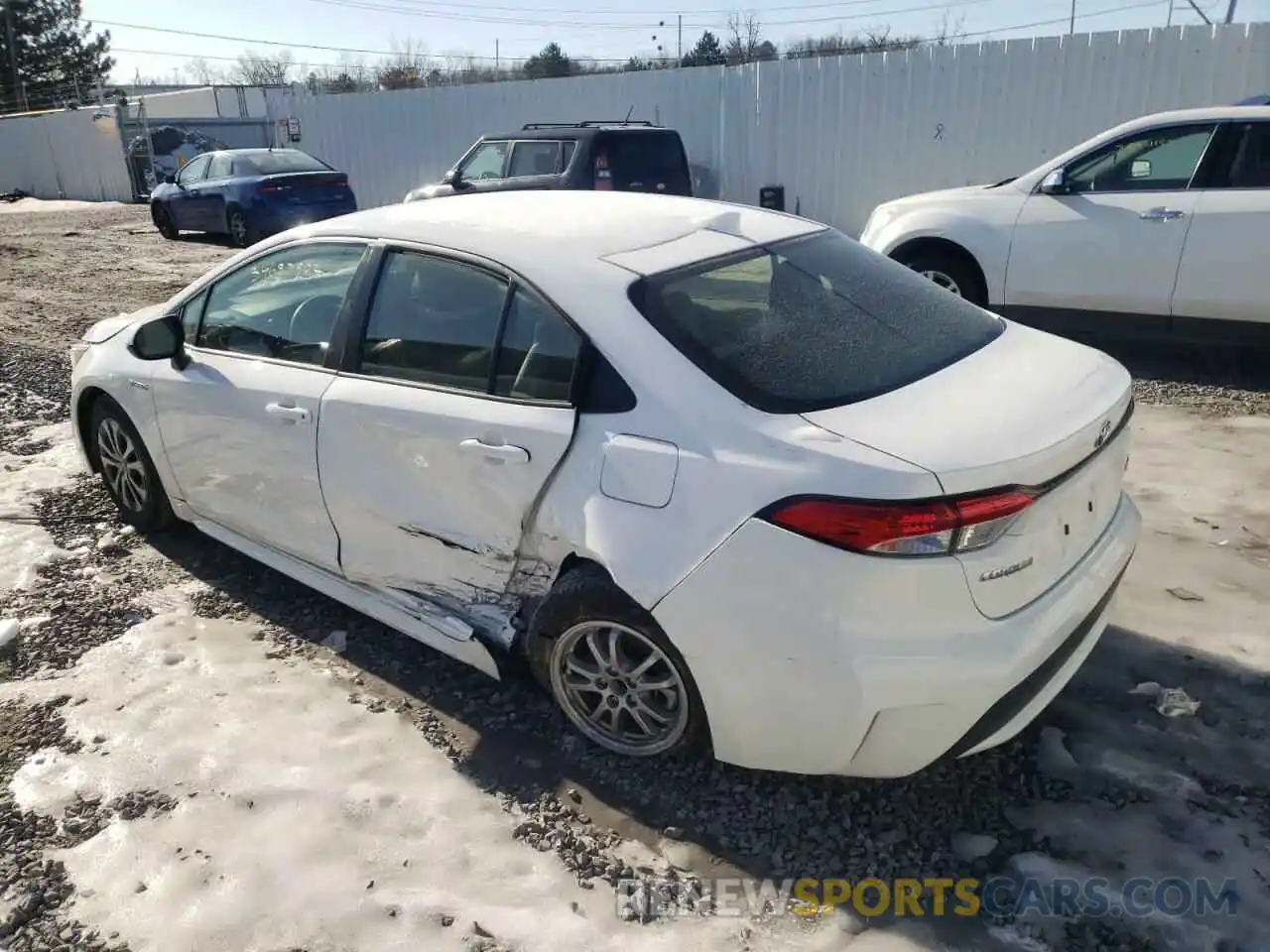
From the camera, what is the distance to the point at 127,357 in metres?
4.41

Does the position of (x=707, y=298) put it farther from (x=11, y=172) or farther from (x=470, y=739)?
(x=11, y=172)

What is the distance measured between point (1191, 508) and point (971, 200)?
3.43 metres

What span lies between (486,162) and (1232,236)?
876 centimetres

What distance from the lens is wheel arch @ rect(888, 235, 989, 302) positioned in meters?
7.36

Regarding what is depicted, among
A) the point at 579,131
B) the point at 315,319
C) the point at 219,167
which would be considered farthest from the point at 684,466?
the point at 219,167

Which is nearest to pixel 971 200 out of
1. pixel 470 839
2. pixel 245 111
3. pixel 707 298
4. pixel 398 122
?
pixel 707 298

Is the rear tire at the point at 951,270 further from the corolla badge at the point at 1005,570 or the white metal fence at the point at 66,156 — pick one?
the white metal fence at the point at 66,156

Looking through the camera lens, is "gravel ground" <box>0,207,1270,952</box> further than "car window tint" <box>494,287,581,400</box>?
No

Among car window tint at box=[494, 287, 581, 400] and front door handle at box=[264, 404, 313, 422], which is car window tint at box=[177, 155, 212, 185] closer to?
front door handle at box=[264, 404, 313, 422]

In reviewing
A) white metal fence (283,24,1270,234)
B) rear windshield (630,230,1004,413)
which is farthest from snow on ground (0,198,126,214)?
rear windshield (630,230,1004,413)

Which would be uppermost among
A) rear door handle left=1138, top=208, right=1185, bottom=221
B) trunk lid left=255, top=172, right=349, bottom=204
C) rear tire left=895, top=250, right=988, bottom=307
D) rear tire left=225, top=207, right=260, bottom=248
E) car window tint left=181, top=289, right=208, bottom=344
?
car window tint left=181, top=289, right=208, bottom=344

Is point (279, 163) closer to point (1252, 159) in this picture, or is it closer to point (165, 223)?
point (165, 223)

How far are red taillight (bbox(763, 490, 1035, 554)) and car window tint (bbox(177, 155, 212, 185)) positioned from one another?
17.0 m

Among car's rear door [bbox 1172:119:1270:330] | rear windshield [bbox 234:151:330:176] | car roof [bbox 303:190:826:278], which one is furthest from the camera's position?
rear windshield [bbox 234:151:330:176]
